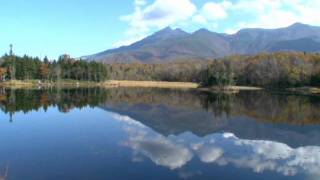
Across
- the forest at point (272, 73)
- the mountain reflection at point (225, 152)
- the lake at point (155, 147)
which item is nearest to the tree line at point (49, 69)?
the forest at point (272, 73)

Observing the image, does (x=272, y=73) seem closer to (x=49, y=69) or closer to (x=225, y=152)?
(x=49, y=69)

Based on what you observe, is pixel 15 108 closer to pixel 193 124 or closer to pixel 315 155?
pixel 193 124

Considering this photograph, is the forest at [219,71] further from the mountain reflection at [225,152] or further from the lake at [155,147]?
the mountain reflection at [225,152]

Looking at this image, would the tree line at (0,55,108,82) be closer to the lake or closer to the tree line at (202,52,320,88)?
the tree line at (202,52,320,88)

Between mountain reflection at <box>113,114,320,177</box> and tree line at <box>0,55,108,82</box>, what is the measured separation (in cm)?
11578

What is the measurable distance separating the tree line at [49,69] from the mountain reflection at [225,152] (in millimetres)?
115776

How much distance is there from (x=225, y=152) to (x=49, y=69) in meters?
141

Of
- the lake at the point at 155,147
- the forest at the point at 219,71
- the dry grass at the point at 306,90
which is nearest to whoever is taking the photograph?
the lake at the point at 155,147

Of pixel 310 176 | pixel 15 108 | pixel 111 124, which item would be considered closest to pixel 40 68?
pixel 15 108

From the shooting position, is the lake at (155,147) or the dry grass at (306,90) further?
the dry grass at (306,90)

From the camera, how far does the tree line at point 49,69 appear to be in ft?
487

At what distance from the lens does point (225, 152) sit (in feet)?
104

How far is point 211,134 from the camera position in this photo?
4175 centimetres

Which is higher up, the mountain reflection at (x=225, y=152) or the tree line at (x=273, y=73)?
the tree line at (x=273, y=73)
